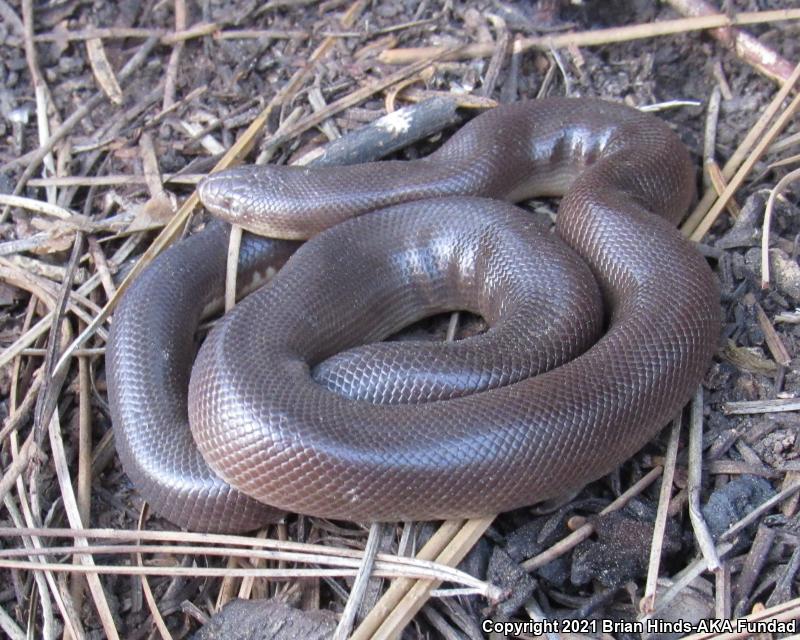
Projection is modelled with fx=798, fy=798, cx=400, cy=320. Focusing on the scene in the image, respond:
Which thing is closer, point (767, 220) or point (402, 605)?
point (402, 605)

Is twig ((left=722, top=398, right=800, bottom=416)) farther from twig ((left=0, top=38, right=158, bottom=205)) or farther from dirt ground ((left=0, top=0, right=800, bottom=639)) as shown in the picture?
twig ((left=0, top=38, right=158, bottom=205))

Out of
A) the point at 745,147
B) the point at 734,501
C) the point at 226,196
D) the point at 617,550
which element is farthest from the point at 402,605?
the point at 745,147

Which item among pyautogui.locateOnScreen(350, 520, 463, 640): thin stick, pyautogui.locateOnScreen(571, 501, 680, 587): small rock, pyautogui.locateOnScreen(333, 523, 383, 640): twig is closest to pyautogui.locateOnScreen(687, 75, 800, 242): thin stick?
pyautogui.locateOnScreen(571, 501, 680, 587): small rock

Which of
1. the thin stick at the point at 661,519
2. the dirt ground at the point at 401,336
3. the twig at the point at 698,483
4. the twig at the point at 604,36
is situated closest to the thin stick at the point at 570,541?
the dirt ground at the point at 401,336

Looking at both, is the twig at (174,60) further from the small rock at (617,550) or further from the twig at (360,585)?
the small rock at (617,550)

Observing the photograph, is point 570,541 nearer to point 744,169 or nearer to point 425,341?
point 425,341
